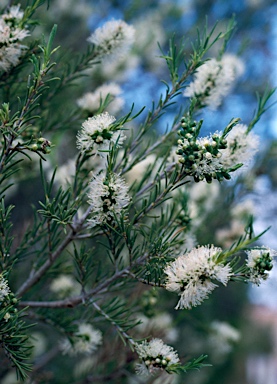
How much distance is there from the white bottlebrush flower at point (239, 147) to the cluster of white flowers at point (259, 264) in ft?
0.66

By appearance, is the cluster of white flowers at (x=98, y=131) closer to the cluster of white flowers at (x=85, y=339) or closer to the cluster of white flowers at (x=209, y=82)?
the cluster of white flowers at (x=209, y=82)

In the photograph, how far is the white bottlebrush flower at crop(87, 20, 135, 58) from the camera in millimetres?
1018

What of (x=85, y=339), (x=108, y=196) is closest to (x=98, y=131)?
(x=108, y=196)

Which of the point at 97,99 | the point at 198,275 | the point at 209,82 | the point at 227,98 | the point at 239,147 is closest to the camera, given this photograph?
the point at 198,275

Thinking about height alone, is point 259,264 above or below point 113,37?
below

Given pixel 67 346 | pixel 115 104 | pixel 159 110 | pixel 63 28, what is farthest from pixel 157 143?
pixel 63 28

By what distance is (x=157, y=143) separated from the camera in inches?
38.6

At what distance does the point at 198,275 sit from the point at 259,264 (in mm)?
101

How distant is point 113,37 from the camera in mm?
1027

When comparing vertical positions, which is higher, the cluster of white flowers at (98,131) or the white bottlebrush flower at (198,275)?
the cluster of white flowers at (98,131)

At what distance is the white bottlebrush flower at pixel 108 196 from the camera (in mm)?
709

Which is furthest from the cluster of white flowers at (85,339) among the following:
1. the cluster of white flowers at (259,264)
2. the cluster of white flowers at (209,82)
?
the cluster of white flowers at (209,82)

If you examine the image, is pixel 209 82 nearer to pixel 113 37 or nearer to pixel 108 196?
pixel 113 37

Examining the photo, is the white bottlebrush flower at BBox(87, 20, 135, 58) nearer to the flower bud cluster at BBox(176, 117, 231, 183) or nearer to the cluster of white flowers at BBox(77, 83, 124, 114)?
the cluster of white flowers at BBox(77, 83, 124, 114)
